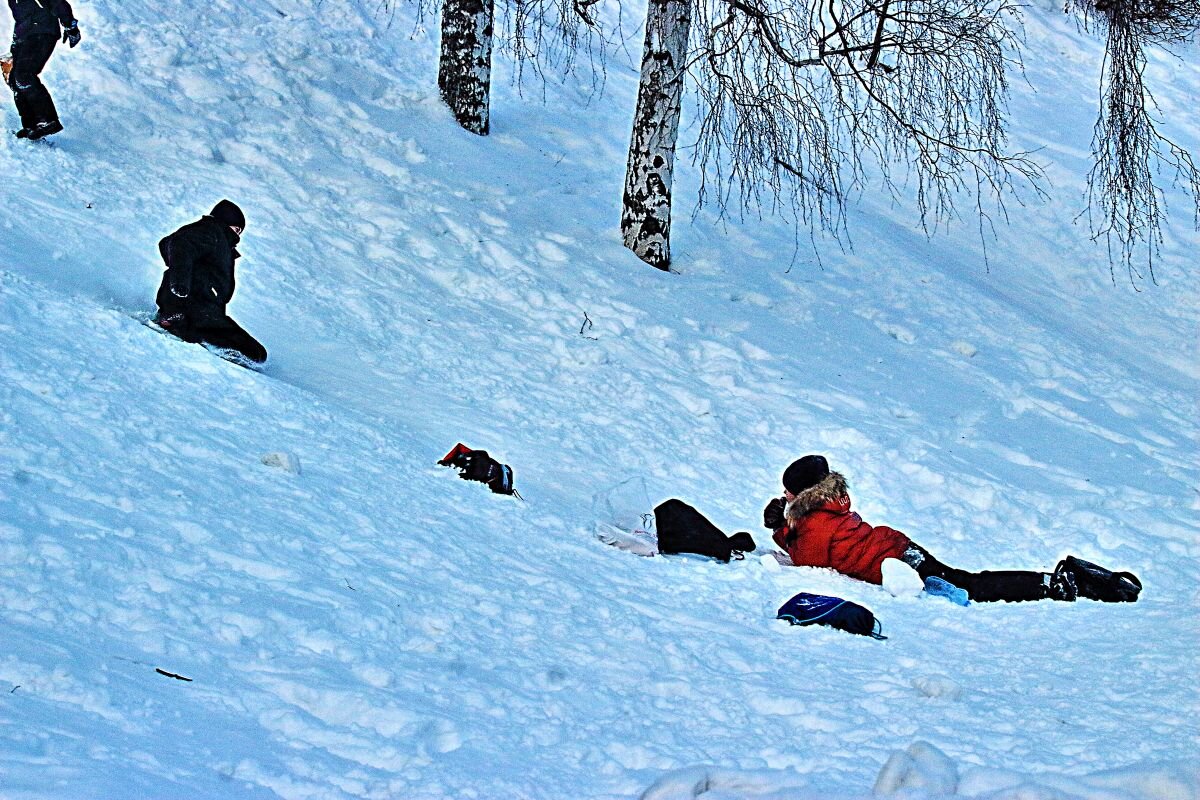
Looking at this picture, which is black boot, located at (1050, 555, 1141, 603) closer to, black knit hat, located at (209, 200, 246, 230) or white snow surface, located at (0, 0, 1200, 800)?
white snow surface, located at (0, 0, 1200, 800)

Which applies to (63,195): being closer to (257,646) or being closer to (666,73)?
(666,73)

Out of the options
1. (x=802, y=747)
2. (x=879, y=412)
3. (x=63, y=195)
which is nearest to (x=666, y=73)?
(x=879, y=412)

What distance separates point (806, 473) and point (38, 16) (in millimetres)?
6230

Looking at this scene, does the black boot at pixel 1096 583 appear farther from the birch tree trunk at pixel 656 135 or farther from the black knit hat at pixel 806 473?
the birch tree trunk at pixel 656 135

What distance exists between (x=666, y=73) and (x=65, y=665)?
22.7 ft

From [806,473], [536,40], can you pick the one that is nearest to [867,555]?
[806,473]

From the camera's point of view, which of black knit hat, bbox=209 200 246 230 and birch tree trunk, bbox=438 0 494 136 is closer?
black knit hat, bbox=209 200 246 230

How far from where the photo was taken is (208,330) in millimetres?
5762

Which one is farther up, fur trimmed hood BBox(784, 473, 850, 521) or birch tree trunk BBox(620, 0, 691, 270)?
birch tree trunk BBox(620, 0, 691, 270)

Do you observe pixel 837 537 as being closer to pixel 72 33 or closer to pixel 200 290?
pixel 200 290

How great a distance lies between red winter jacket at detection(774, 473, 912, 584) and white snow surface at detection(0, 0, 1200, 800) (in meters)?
0.17

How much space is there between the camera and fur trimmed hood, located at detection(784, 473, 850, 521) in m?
4.90

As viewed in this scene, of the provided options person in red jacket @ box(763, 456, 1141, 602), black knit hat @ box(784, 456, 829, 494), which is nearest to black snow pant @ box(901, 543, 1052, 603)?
person in red jacket @ box(763, 456, 1141, 602)

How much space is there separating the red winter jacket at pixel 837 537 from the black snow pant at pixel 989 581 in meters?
0.09
